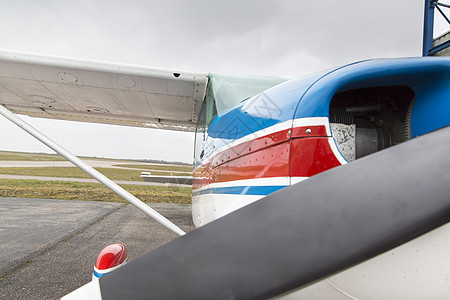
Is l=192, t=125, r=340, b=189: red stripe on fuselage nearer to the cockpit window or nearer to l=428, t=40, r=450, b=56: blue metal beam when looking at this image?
the cockpit window

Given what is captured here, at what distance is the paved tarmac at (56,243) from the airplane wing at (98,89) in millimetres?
1987

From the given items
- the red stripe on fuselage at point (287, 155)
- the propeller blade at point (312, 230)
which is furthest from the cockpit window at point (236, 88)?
the propeller blade at point (312, 230)

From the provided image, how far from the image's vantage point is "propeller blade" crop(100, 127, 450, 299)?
1.57 ft

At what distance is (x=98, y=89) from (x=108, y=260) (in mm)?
2082

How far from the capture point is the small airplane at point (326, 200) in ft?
1.59

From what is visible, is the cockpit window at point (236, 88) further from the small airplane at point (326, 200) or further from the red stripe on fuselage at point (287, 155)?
the red stripe on fuselage at point (287, 155)

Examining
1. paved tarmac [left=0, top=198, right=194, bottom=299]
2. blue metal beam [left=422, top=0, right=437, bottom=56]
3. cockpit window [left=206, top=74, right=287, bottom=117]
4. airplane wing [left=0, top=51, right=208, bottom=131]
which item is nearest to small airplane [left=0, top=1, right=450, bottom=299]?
cockpit window [left=206, top=74, right=287, bottom=117]

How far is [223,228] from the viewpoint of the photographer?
55cm

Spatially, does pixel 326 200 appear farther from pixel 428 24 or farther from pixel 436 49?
pixel 428 24

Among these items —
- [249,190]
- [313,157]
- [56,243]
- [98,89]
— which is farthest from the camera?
[56,243]

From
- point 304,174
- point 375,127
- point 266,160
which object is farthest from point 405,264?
point 375,127

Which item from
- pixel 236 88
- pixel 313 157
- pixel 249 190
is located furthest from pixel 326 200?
pixel 236 88

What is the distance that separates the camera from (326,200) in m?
0.51

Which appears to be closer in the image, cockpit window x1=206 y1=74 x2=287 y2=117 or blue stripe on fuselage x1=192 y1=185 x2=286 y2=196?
blue stripe on fuselage x1=192 y1=185 x2=286 y2=196
